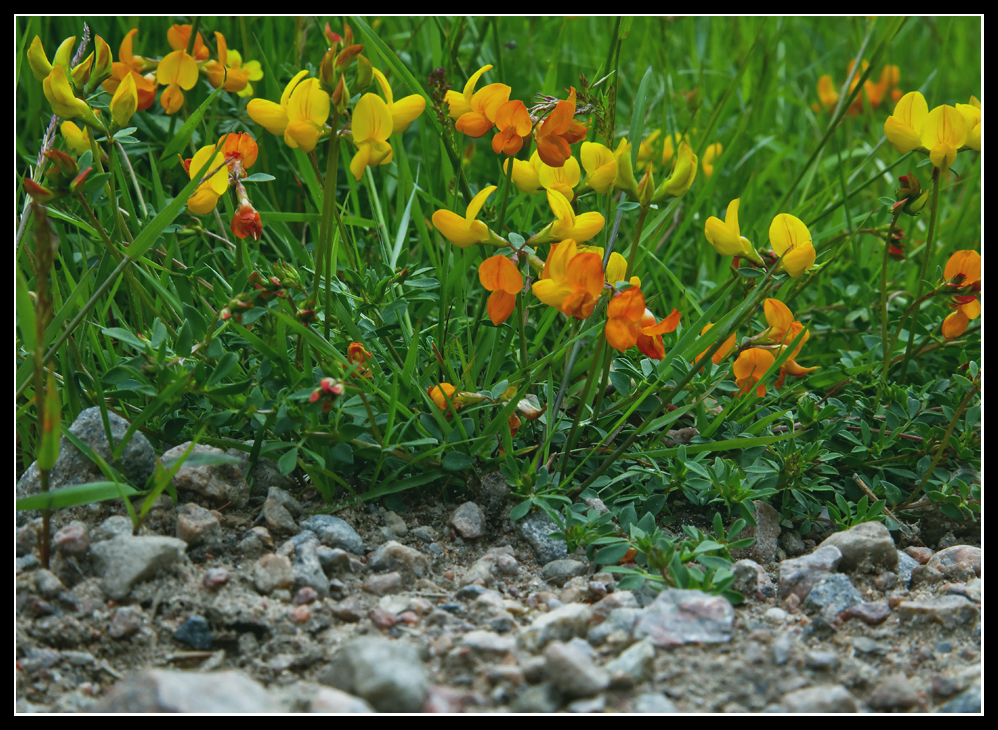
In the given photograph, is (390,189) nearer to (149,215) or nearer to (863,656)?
(149,215)

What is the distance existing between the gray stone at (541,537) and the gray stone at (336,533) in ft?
1.08

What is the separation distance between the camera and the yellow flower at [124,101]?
1.67 metres

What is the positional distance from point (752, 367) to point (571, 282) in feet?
1.88

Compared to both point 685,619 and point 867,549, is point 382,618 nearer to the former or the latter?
point 685,619

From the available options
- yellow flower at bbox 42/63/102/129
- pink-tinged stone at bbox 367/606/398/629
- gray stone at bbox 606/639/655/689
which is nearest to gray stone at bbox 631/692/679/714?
gray stone at bbox 606/639/655/689

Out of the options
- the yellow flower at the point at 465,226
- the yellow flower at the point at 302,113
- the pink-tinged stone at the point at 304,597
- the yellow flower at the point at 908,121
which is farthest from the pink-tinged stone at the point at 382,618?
the yellow flower at the point at 908,121

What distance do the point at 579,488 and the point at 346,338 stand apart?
593 mm

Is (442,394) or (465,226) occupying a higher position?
(465,226)

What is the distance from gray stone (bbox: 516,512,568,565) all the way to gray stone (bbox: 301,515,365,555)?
0.33 metres

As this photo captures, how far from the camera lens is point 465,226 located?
1.56m

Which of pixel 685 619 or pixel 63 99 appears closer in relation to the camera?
pixel 685 619

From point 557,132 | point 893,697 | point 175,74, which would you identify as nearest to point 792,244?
point 557,132

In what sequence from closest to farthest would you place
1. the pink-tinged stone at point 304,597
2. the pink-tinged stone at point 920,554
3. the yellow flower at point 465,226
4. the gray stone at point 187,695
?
the gray stone at point 187,695, the pink-tinged stone at point 304,597, the yellow flower at point 465,226, the pink-tinged stone at point 920,554

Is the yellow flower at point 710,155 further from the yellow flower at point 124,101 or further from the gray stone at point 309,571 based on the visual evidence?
the gray stone at point 309,571
